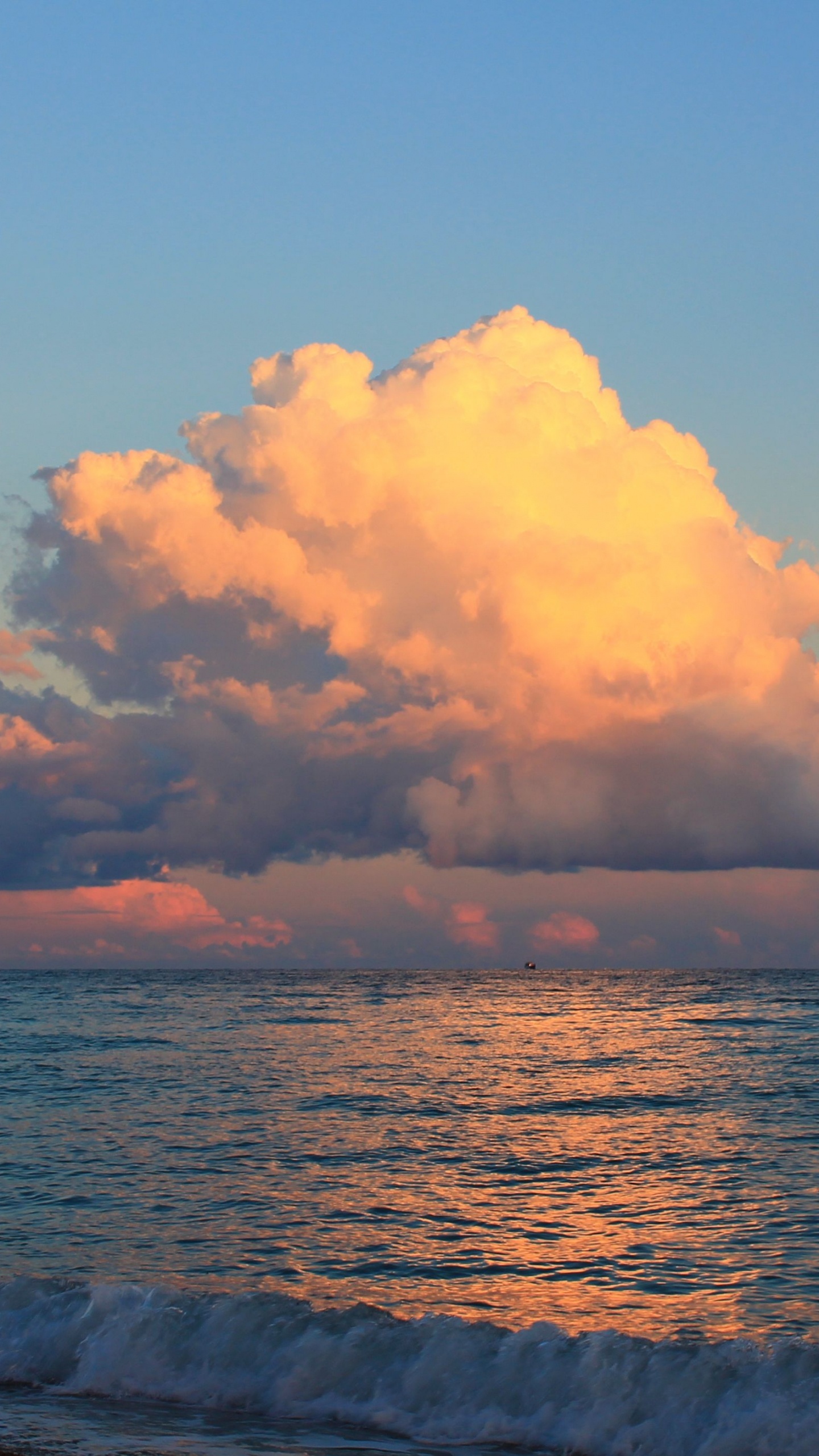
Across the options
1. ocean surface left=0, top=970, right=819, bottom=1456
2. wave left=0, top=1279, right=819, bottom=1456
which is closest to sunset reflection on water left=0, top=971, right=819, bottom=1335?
ocean surface left=0, top=970, right=819, bottom=1456

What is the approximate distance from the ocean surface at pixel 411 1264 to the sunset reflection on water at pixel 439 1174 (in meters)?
0.10

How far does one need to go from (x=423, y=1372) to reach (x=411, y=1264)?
411 centimetres

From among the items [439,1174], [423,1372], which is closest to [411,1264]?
[423,1372]

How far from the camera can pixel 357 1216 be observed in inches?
842

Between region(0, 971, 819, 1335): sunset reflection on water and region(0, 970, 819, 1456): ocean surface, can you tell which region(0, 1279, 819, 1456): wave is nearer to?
region(0, 970, 819, 1456): ocean surface

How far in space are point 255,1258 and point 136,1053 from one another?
1353 inches

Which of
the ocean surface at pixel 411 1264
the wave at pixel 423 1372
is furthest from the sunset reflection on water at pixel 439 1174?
the wave at pixel 423 1372

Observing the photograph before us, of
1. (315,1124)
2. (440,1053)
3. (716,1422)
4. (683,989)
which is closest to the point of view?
(716,1422)

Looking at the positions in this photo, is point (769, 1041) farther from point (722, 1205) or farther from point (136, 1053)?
point (722, 1205)

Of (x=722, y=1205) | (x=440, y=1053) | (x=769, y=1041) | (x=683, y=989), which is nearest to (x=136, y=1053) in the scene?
(x=440, y=1053)

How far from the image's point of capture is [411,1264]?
60.7ft

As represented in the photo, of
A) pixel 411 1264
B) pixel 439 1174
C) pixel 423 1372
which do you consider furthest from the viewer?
pixel 439 1174

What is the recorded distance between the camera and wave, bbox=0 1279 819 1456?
43.4ft

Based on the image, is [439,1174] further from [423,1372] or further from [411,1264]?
[423,1372]
